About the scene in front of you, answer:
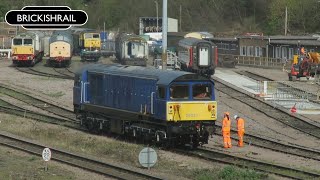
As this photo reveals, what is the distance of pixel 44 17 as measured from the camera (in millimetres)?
9094

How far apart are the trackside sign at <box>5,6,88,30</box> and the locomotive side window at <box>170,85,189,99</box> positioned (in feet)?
52.5

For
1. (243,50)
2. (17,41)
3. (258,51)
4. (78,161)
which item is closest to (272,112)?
(78,161)

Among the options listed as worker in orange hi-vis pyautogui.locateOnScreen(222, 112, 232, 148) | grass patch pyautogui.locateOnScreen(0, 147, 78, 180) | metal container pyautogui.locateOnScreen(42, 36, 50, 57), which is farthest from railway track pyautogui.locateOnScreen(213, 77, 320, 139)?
metal container pyautogui.locateOnScreen(42, 36, 50, 57)

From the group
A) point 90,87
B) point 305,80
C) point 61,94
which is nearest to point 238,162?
point 90,87

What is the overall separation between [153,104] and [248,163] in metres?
4.84

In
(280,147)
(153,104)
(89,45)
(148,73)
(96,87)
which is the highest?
(89,45)

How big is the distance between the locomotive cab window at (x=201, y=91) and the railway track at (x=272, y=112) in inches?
311

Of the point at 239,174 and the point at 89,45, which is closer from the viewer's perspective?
the point at 239,174

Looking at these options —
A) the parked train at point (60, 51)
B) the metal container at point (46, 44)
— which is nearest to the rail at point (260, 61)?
the parked train at point (60, 51)

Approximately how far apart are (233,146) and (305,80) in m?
30.2

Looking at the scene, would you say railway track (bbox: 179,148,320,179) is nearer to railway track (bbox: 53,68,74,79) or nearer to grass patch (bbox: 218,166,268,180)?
grass patch (bbox: 218,166,268,180)

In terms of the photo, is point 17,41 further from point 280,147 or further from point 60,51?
point 280,147

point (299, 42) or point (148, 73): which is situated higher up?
point (299, 42)

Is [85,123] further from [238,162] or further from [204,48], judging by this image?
[204,48]
